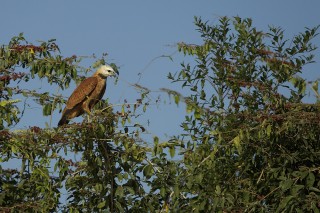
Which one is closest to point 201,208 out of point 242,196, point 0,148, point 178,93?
point 242,196

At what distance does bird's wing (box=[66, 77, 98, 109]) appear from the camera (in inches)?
399

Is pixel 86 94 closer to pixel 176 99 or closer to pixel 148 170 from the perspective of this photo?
pixel 176 99

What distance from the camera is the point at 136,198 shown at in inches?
273

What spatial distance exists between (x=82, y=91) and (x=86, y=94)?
0.34ft

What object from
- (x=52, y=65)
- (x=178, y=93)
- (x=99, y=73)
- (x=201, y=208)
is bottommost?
(x=201, y=208)

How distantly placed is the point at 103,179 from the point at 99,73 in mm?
3955

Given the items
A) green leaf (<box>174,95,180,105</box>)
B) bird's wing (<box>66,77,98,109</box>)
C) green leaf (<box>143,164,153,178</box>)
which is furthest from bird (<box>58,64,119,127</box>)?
green leaf (<box>143,164,153,178</box>)

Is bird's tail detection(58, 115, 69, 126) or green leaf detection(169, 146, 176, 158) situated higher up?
bird's tail detection(58, 115, 69, 126)

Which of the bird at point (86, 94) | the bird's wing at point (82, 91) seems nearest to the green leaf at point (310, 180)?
the bird at point (86, 94)

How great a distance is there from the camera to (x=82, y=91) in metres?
10.2

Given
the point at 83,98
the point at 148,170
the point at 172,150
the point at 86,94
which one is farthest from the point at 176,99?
the point at 83,98

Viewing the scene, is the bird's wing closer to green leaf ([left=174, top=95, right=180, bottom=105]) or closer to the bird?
the bird

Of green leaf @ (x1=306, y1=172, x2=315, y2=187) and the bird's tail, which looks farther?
the bird's tail

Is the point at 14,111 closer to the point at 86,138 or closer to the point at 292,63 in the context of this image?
the point at 86,138
